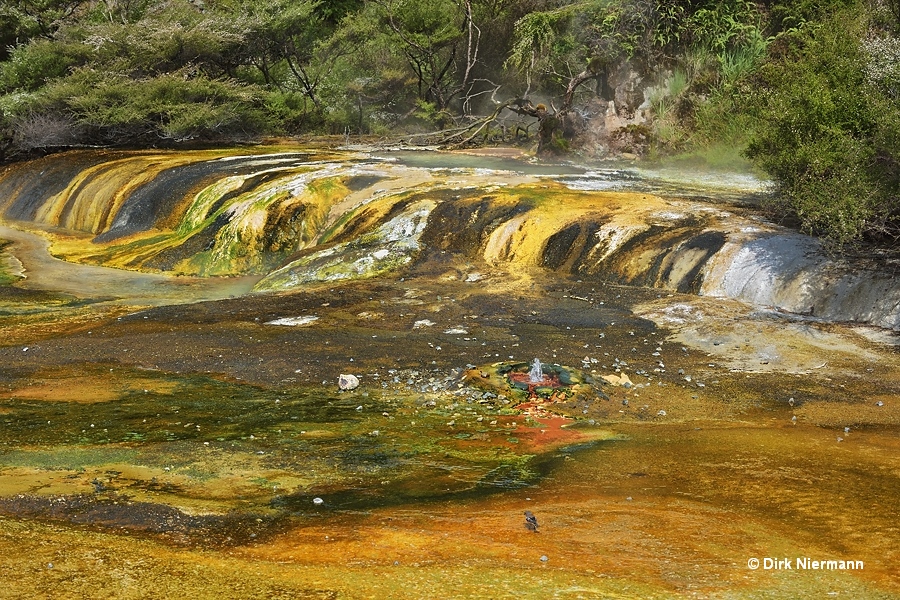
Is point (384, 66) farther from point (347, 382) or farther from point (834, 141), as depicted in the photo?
point (347, 382)

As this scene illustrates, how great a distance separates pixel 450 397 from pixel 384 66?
2077 centimetres

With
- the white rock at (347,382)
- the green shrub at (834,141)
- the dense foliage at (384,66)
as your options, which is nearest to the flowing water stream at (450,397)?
the white rock at (347,382)

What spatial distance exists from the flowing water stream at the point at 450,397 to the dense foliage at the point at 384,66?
136 inches

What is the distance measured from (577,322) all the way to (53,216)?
42.9 feet

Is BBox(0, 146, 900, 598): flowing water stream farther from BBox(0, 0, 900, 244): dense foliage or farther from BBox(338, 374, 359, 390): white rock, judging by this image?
BBox(0, 0, 900, 244): dense foliage

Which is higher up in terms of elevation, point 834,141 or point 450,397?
point 834,141

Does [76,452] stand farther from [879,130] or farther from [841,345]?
[879,130]

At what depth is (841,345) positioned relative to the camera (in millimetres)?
9914

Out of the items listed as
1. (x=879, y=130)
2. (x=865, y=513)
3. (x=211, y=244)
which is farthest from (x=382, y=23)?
(x=865, y=513)

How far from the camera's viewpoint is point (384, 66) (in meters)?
28.0

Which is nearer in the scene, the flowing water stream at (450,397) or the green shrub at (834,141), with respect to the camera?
the flowing water stream at (450,397)

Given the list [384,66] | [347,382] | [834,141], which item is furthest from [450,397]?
[384,66]

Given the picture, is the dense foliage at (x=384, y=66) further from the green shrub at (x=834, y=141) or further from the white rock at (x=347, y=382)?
the white rock at (x=347, y=382)

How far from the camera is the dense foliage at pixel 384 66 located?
68.5 ft
